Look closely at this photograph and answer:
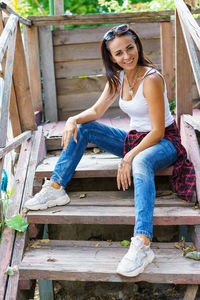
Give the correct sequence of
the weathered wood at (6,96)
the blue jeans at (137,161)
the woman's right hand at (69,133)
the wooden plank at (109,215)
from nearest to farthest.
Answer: the blue jeans at (137,161), the wooden plank at (109,215), the weathered wood at (6,96), the woman's right hand at (69,133)

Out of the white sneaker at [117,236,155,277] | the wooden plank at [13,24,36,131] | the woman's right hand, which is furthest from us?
the wooden plank at [13,24,36,131]

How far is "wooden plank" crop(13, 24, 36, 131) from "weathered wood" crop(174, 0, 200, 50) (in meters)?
1.37

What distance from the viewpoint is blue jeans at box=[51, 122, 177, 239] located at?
185 centimetres

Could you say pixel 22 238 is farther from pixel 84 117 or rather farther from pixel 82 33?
pixel 82 33

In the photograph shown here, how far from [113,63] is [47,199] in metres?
1.09

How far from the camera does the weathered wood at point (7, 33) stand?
2.18 metres

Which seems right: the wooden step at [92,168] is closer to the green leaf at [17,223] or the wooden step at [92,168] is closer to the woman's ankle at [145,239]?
the green leaf at [17,223]

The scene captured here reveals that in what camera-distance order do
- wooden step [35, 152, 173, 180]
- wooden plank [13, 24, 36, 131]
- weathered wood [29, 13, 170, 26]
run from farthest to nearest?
weathered wood [29, 13, 170, 26]
wooden plank [13, 24, 36, 131]
wooden step [35, 152, 173, 180]

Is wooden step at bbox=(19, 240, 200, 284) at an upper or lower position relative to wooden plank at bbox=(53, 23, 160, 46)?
lower

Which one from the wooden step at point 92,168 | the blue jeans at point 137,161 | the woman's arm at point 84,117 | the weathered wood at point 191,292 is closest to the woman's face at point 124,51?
the woman's arm at point 84,117

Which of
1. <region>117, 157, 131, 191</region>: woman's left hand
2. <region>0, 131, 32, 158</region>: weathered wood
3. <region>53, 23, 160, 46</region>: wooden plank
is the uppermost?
<region>53, 23, 160, 46</region>: wooden plank

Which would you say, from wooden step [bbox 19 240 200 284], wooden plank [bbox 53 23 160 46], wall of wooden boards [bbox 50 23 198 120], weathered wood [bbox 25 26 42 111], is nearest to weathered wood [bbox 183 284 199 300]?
wooden step [bbox 19 240 200 284]

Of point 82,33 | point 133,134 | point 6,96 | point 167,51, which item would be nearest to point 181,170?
point 133,134

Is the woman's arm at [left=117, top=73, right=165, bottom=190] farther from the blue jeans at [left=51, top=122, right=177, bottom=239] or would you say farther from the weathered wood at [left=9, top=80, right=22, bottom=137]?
the weathered wood at [left=9, top=80, right=22, bottom=137]
